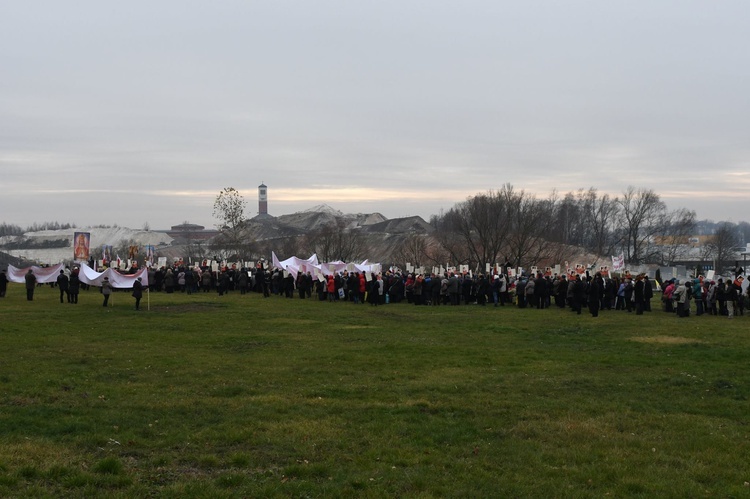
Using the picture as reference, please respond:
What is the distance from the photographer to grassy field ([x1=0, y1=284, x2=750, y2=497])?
805 centimetres

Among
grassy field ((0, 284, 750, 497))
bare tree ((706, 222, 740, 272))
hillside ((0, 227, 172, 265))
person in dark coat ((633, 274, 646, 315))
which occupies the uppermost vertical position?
hillside ((0, 227, 172, 265))

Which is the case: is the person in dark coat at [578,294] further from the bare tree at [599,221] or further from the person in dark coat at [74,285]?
the bare tree at [599,221]

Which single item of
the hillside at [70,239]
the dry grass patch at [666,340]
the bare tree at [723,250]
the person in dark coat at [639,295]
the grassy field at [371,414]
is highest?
the hillside at [70,239]

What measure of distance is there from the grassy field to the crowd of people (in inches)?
346

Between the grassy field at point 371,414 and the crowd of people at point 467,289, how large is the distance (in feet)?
28.8

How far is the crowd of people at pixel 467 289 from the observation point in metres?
30.1

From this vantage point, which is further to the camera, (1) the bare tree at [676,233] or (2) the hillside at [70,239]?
(2) the hillside at [70,239]

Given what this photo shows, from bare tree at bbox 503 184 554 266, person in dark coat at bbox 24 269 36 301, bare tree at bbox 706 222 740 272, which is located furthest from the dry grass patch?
bare tree at bbox 706 222 740 272

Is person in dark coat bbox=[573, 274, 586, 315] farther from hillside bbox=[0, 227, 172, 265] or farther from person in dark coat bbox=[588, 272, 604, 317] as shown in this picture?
hillside bbox=[0, 227, 172, 265]

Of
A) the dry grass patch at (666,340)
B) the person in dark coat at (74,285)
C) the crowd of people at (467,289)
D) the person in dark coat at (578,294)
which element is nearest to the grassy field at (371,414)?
the dry grass patch at (666,340)

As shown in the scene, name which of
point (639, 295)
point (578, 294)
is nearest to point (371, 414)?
point (578, 294)

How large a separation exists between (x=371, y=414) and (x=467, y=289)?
85.1 ft

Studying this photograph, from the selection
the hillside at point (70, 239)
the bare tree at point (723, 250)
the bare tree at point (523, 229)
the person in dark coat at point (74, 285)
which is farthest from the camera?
the hillside at point (70, 239)

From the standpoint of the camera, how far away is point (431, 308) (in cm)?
3316
